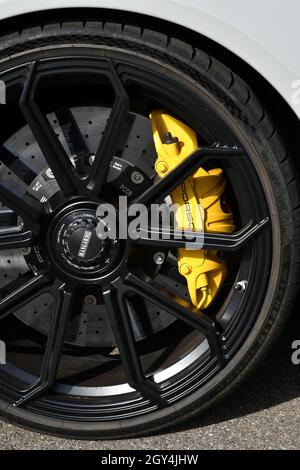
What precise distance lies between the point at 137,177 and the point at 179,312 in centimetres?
42

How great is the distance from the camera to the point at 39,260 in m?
2.26

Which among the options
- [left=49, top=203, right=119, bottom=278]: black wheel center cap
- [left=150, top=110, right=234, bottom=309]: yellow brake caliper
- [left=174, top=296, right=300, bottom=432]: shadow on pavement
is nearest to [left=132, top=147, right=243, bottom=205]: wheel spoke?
[left=150, top=110, right=234, bottom=309]: yellow brake caliper

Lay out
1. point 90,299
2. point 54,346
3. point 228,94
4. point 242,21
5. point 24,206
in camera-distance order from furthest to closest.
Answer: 1. point 90,299
2. point 54,346
3. point 24,206
4. point 228,94
5. point 242,21

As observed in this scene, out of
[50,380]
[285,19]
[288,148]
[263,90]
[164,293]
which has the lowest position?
[50,380]

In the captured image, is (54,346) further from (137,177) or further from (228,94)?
(228,94)

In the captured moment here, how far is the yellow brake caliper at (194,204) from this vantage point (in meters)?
2.16

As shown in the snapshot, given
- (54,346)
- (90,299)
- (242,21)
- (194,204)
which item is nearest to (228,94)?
(242,21)

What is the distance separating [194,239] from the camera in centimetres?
215

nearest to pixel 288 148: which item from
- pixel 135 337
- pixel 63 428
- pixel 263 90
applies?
pixel 263 90

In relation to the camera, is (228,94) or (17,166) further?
(17,166)

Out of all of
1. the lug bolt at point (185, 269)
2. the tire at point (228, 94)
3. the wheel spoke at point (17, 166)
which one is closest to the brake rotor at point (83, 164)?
the wheel spoke at point (17, 166)

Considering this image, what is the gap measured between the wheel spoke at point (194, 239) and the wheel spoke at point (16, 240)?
1.03ft
